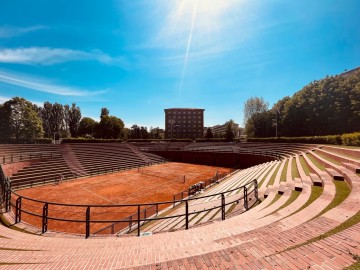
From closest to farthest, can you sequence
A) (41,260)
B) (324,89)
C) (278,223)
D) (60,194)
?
(41,260)
(278,223)
(60,194)
(324,89)

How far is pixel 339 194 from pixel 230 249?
5.17 m

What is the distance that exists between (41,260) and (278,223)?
5464mm

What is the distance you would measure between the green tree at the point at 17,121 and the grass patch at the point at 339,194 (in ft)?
210

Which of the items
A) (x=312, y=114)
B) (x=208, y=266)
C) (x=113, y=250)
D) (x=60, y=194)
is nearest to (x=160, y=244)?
(x=113, y=250)

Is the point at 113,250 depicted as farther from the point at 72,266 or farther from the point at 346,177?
the point at 346,177

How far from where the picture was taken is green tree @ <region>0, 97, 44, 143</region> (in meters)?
49.8

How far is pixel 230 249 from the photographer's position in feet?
11.6

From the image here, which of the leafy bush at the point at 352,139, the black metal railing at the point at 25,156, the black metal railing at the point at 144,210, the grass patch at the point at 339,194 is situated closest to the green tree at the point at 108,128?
the black metal railing at the point at 25,156

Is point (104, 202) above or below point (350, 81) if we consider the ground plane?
below

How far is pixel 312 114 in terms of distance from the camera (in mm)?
40375

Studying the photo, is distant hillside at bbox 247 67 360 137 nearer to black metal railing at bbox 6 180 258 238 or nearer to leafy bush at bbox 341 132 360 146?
leafy bush at bbox 341 132 360 146

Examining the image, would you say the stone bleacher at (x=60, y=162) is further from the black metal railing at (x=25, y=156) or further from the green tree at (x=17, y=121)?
the green tree at (x=17, y=121)

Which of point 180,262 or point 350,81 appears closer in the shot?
point 180,262

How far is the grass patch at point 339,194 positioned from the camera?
5274 mm
